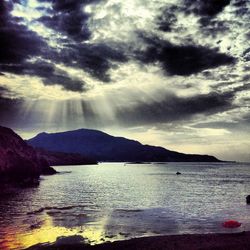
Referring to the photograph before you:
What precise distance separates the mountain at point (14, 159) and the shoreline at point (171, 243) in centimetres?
6872

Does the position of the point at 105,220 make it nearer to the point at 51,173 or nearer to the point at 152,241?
the point at 152,241

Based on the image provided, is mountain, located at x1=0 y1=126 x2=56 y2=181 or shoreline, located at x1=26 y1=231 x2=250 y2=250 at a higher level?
mountain, located at x1=0 y1=126 x2=56 y2=181

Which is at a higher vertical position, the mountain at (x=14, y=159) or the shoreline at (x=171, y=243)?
the mountain at (x=14, y=159)

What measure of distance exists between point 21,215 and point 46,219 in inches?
227

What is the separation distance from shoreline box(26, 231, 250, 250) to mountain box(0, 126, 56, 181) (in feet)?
225

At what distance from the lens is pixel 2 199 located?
64.1 meters

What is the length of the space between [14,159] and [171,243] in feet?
267

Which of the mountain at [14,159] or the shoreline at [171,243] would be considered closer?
the shoreline at [171,243]

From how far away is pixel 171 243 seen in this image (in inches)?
1172

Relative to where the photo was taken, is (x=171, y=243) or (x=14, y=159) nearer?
(x=171, y=243)

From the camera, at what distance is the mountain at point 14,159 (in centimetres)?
9591

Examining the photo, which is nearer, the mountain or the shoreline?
the shoreline

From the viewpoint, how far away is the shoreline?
2823 centimetres

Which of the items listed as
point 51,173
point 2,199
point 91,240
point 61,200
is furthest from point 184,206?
point 51,173
